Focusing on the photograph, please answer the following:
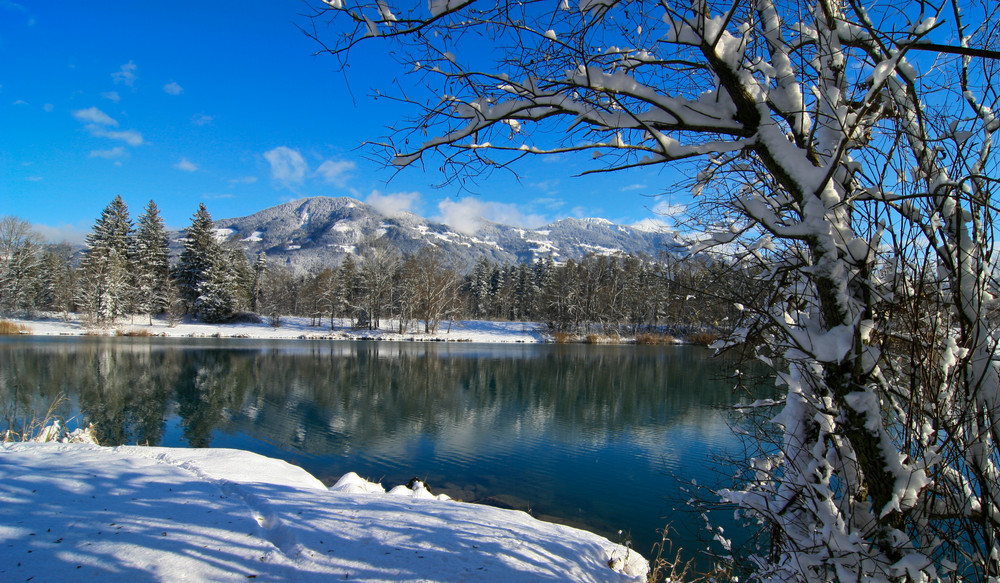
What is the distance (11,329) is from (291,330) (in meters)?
20.0

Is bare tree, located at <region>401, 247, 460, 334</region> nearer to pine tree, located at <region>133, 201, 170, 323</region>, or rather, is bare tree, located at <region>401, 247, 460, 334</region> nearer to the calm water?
the calm water

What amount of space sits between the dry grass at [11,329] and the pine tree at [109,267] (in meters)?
4.11

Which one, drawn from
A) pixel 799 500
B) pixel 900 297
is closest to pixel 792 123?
pixel 900 297

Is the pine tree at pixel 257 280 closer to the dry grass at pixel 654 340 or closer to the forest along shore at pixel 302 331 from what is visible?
the forest along shore at pixel 302 331

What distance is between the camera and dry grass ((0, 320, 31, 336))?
36.0m

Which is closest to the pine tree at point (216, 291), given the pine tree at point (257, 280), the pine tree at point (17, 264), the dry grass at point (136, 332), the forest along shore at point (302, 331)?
the forest along shore at point (302, 331)

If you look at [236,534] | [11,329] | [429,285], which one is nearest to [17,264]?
[11,329]

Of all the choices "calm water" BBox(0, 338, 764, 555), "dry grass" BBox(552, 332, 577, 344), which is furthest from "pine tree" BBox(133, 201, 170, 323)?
"dry grass" BBox(552, 332, 577, 344)

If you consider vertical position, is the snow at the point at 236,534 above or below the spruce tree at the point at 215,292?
below

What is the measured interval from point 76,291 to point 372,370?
36914 mm

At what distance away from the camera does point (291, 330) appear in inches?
1799

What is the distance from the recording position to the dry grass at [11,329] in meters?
36.0

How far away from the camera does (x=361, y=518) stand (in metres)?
3.69

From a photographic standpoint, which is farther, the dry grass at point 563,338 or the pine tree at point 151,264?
the dry grass at point 563,338
